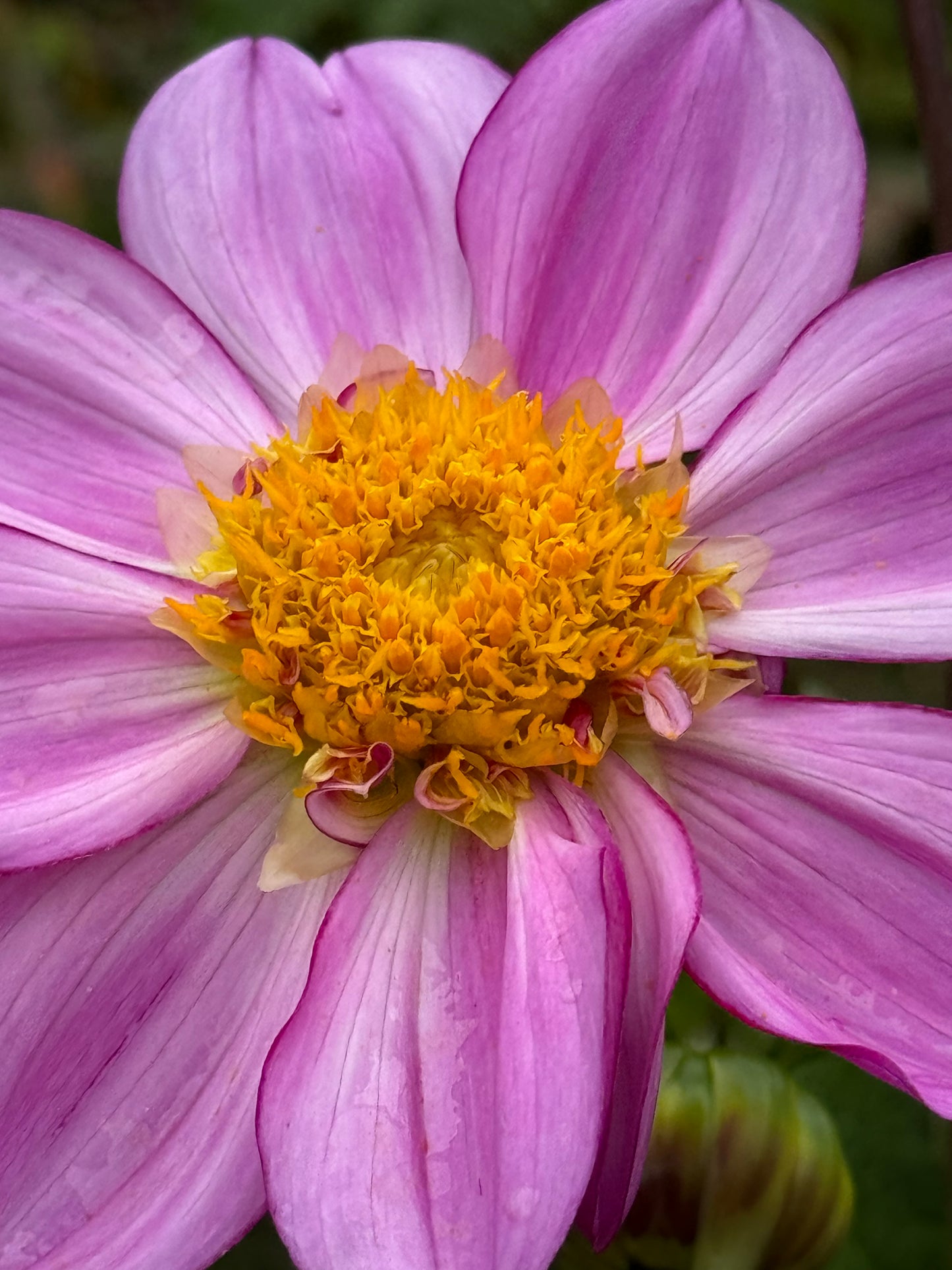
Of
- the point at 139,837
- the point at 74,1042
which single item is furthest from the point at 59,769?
the point at 74,1042

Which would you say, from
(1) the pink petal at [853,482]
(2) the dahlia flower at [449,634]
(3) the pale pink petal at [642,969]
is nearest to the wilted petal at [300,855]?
(2) the dahlia flower at [449,634]

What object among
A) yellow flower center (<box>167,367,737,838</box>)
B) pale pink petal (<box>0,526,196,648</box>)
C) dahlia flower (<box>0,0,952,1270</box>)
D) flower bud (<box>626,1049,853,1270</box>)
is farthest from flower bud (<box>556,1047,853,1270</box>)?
pale pink petal (<box>0,526,196,648</box>)

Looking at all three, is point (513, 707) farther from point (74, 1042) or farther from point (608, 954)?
point (74, 1042)

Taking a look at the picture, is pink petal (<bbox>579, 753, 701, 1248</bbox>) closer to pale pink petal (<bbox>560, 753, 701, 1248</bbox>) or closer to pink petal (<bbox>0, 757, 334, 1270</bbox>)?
pale pink petal (<bbox>560, 753, 701, 1248</bbox>)

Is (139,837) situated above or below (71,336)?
below

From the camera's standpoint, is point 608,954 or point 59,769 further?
point 59,769

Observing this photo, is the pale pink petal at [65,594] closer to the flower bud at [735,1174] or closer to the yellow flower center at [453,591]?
the yellow flower center at [453,591]

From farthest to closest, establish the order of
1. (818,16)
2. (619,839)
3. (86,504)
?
(818,16) → (86,504) → (619,839)

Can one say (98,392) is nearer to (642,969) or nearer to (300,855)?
(300,855)
